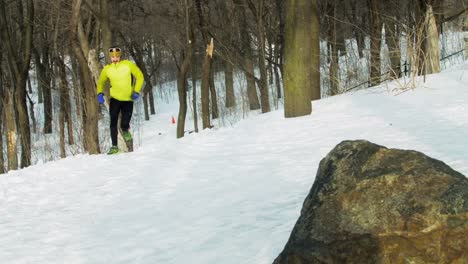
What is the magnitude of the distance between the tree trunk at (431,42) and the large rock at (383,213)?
32.3 ft

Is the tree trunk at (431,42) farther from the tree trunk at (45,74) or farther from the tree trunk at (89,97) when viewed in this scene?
the tree trunk at (45,74)

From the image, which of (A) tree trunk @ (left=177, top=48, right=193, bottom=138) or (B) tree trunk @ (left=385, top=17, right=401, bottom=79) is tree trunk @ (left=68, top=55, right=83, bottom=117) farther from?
(B) tree trunk @ (left=385, top=17, right=401, bottom=79)

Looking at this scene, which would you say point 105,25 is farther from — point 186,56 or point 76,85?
point 76,85

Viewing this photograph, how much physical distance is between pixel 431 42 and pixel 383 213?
10.9m

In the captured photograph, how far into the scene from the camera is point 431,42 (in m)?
12.5

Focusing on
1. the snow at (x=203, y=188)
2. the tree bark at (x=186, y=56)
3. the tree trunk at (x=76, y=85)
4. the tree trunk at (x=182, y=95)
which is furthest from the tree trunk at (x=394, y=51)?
the tree trunk at (x=76, y=85)

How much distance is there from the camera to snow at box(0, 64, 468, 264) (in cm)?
390

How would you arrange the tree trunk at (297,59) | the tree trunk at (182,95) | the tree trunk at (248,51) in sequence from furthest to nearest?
the tree trunk at (248,51) → the tree trunk at (182,95) → the tree trunk at (297,59)

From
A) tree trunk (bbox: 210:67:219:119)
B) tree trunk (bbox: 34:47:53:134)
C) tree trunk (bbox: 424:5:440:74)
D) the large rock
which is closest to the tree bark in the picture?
tree trunk (bbox: 210:67:219:119)

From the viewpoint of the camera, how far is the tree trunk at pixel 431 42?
12180 millimetres

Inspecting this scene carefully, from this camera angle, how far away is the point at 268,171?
605cm

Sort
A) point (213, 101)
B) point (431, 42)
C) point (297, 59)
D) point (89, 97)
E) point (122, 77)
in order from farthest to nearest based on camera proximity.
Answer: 1. point (213, 101)
2. point (431, 42)
3. point (89, 97)
4. point (297, 59)
5. point (122, 77)

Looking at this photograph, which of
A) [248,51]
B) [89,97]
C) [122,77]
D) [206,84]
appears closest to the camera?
[122,77]

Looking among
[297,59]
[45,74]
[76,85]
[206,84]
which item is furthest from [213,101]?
[297,59]
